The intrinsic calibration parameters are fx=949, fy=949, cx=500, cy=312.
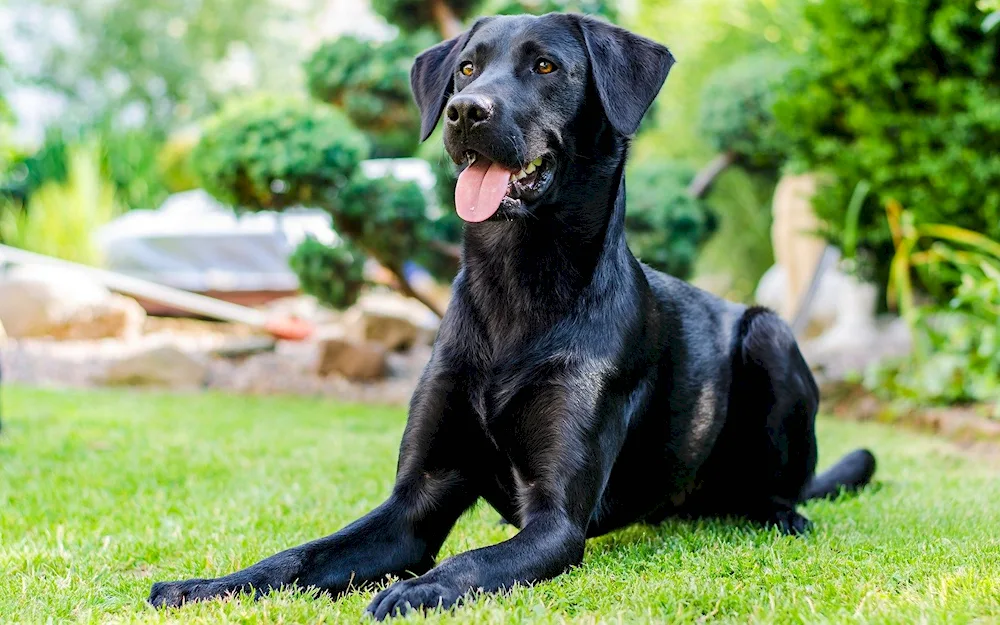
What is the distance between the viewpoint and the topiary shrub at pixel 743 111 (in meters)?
7.38

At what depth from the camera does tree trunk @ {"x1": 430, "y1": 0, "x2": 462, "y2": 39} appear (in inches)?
272

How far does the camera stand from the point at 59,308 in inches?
372

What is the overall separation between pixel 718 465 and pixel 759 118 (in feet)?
16.7

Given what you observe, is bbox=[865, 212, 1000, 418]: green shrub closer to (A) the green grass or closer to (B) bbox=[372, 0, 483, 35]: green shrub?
(A) the green grass

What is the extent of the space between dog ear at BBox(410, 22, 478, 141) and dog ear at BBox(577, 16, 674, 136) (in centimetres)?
41

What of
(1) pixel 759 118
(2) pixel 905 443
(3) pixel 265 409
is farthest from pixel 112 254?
(2) pixel 905 443

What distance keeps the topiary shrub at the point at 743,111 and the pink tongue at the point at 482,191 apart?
5.22 meters

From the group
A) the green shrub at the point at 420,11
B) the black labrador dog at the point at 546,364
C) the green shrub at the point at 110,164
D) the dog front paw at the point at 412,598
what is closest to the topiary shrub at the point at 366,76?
the green shrub at the point at 420,11

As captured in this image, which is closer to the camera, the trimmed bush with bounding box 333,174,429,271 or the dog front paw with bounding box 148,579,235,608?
the dog front paw with bounding box 148,579,235,608

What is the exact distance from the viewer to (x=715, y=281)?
1230 centimetres

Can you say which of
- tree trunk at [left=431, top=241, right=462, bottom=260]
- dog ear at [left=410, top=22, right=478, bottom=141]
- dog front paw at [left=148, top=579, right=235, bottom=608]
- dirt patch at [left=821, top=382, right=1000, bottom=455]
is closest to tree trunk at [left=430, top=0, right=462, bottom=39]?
tree trunk at [left=431, top=241, right=462, bottom=260]

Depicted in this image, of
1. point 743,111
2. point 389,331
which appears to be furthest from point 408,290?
point 743,111

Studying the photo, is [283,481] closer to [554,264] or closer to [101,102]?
[554,264]

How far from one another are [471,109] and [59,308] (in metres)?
8.37
